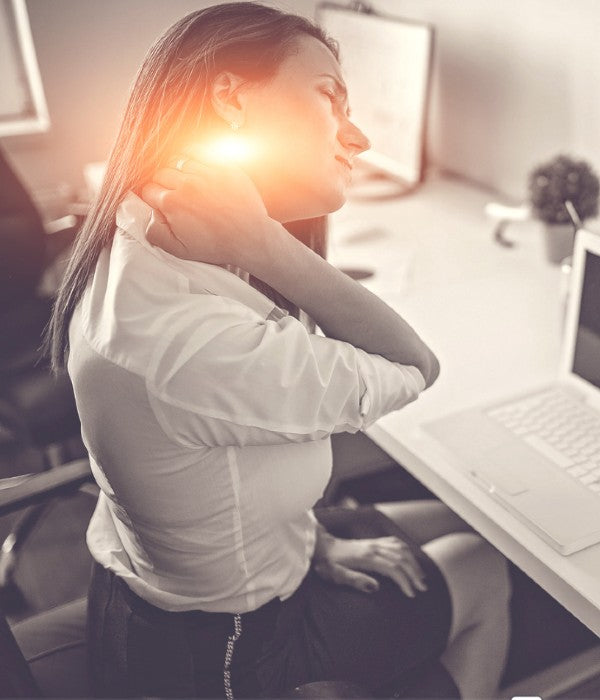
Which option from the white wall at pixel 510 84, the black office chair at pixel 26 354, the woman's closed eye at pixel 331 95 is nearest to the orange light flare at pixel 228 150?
the woman's closed eye at pixel 331 95

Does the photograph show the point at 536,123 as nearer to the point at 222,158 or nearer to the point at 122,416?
the point at 222,158

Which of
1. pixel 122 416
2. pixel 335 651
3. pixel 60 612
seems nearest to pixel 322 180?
pixel 122 416

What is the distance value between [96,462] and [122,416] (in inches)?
5.4

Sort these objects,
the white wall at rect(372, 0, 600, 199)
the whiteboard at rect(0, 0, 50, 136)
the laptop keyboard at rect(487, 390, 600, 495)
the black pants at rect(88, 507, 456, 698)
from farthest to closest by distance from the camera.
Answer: the whiteboard at rect(0, 0, 50, 136)
the white wall at rect(372, 0, 600, 199)
the laptop keyboard at rect(487, 390, 600, 495)
the black pants at rect(88, 507, 456, 698)

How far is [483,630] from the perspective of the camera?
1.07m

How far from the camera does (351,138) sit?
92 centimetres

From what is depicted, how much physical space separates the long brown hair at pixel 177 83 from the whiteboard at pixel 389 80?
1.01m

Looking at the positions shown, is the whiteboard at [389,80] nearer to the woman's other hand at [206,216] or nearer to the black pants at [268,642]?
the woman's other hand at [206,216]

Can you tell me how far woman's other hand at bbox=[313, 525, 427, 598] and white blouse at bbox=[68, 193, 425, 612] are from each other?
0.34 feet

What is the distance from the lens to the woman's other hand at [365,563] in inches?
40.5

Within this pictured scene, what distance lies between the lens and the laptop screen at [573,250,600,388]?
110 cm

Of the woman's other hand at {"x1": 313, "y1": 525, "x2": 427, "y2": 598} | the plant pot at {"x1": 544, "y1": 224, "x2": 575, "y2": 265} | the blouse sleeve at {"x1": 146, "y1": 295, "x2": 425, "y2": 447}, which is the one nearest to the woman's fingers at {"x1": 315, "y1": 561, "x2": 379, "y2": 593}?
the woman's other hand at {"x1": 313, "y1": 525, "x2": 427, "y2": 598}

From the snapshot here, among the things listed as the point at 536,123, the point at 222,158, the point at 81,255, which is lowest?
the point at 536,123

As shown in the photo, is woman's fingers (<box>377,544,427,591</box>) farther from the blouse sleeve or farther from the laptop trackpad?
the blouse sleeve
